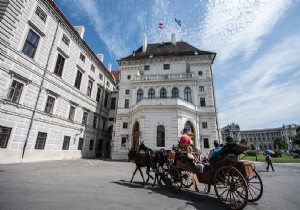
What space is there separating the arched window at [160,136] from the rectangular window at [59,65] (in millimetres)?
13395

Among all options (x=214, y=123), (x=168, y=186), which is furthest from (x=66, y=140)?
(x=214, y=123)

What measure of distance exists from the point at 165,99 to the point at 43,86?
1349cm

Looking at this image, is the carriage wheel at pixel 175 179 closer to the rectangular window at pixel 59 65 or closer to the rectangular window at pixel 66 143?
the rectangular window at pixel 66 143

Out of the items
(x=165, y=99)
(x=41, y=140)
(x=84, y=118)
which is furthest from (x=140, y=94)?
(x=41, y=140)

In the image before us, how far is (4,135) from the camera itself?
11.5m

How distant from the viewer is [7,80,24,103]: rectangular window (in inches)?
474

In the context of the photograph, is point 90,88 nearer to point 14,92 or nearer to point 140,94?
point 140,94

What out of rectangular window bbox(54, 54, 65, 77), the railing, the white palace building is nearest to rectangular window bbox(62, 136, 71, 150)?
the white palace building

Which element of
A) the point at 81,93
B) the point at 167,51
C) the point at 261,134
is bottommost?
the point at 81,93

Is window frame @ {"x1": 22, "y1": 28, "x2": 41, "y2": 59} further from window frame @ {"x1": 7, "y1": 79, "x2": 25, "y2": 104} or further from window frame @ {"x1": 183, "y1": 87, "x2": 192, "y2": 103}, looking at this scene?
window frame @ {"x1": 183, "y1": 87, "x2": 192, "y2": 103}

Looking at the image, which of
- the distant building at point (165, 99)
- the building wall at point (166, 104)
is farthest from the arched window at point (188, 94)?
the building wall at point (166, 104)

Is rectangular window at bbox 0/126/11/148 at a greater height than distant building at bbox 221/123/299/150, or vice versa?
distant building at bbox 221/123/299/150

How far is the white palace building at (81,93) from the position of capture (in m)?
12.2

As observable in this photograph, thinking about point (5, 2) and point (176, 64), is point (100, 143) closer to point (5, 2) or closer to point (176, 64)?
point (176, 64)
